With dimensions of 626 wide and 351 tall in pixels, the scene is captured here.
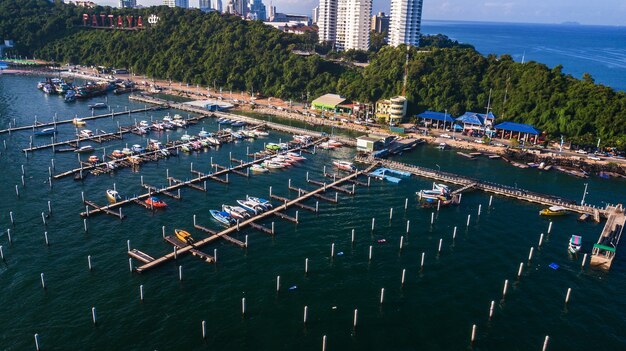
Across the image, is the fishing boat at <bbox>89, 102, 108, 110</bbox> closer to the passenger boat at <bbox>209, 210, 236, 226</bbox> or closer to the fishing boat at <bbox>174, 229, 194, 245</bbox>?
the passenger boat at <bbox>209, 210, 236, 226</bbox>

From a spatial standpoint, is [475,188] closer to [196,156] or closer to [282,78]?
[196,156]

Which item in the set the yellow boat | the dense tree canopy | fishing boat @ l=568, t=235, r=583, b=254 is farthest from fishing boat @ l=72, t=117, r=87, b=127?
fishing boat @ l=568, t=235, r=583, b=254

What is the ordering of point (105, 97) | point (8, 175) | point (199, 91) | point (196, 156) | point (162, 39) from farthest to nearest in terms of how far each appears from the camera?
point (162, 39) < point (199, 91) < point (105, 97) < point (196, 156) < point (8, 175)

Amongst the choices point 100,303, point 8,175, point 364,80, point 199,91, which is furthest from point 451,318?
point 199,91

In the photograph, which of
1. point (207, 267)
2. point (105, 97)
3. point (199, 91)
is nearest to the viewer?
point (207, 267)

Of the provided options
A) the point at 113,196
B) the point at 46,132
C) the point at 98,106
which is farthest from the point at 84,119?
the point at 113,196

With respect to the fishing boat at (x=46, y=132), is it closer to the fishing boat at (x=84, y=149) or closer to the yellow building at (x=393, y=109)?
the fishing boat at (x=84, y=149)

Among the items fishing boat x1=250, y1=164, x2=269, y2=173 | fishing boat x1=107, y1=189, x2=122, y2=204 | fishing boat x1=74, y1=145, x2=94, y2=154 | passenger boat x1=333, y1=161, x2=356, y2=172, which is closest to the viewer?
fishing boat x1=107, y1=189, x2=122, y2=204
